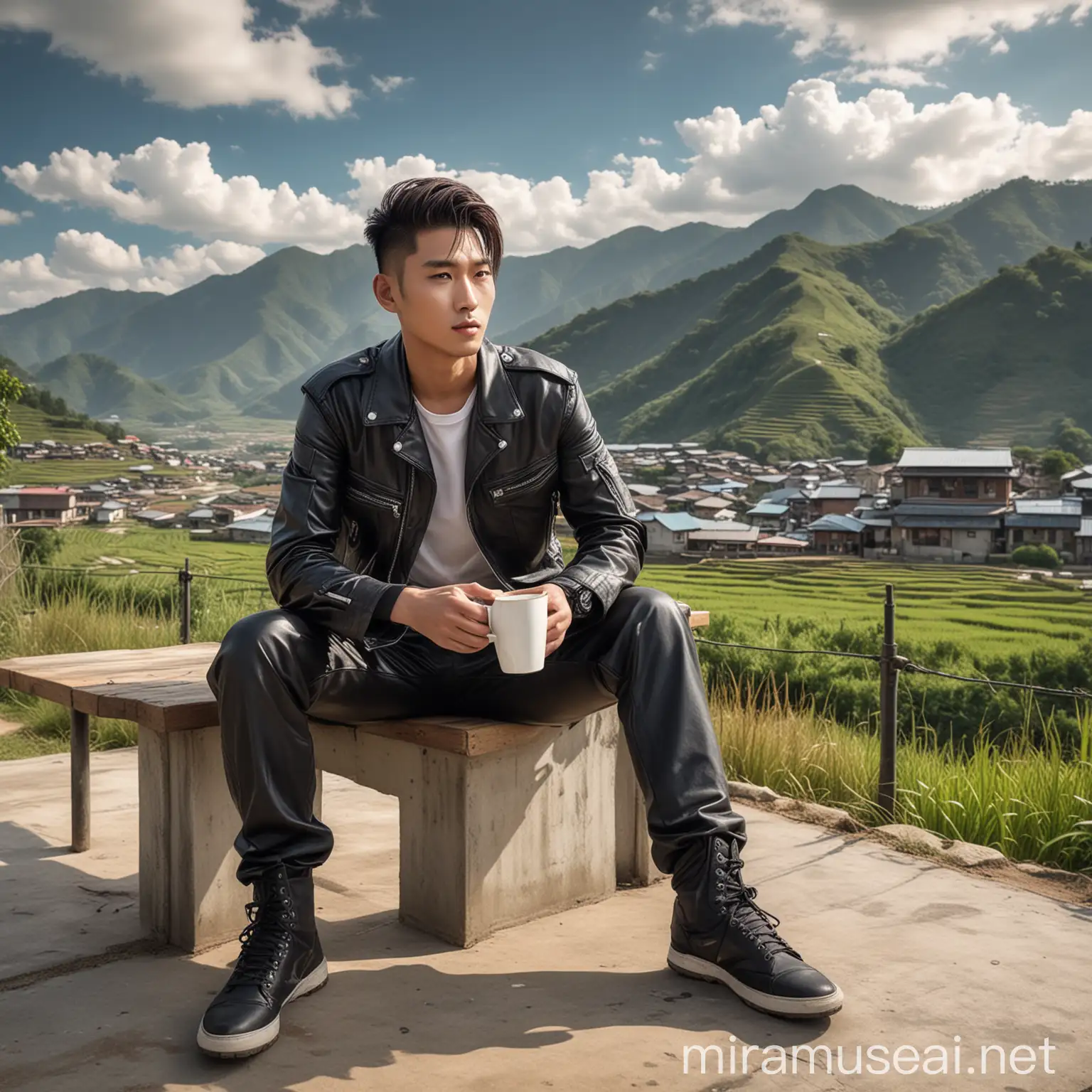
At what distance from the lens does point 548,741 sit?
2.09m

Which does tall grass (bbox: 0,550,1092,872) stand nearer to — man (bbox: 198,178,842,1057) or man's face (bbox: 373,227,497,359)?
man (bbox: 198,178,842,1057)

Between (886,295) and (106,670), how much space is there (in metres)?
76.6

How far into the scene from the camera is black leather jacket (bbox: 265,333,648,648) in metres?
1.98

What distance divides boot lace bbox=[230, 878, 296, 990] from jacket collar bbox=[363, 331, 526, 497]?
2.69ft

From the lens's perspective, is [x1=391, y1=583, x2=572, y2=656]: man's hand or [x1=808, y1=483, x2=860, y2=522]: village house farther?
[x1=808, y1=483, x2=860, y2=522]: village house

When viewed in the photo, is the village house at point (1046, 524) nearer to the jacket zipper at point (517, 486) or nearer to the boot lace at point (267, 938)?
the jacket zipper at point (517, 486)

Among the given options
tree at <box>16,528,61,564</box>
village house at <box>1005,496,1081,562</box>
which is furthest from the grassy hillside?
tree at <box>16,528,61,564</box>

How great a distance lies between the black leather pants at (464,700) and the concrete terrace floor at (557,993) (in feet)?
0.86

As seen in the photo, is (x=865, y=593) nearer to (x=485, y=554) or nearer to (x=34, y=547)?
(x=34, y=547)

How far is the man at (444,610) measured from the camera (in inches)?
67.2

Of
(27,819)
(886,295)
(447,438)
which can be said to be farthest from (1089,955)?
(886,295)

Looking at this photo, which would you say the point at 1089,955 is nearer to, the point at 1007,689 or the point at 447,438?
the point at 447,438

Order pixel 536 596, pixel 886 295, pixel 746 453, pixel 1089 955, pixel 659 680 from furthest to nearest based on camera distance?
pixel 886 295
pixel 746 453
pixel 1089 955
pixel 659 680
pixel 536 596

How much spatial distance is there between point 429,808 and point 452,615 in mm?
509
